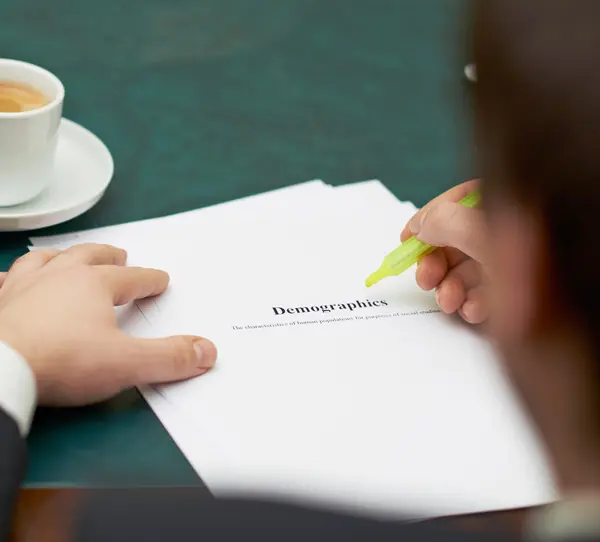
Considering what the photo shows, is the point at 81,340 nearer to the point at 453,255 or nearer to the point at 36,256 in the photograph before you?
the point at 36,256

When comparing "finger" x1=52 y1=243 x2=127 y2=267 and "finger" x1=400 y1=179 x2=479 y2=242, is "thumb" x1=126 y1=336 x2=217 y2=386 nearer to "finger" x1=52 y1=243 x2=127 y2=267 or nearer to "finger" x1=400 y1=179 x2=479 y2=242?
"finger" x1=52 y1=243 x2=127 y2=267

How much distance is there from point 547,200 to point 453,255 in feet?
1.70

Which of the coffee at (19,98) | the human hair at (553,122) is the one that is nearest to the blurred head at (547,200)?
the human hair at (553,122)

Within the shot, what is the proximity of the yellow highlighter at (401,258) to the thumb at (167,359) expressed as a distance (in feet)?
0.68

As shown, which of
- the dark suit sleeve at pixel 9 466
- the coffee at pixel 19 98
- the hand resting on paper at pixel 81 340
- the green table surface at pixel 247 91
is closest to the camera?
the dark suit sleeve at pixel 9 466

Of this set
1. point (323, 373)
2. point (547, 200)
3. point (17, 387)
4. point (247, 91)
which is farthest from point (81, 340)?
point (247, 91)

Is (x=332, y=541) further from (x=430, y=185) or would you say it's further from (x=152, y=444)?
(x=430, y=185)

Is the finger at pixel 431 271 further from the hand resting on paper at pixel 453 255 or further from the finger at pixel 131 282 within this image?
the finger at pixel 131 282

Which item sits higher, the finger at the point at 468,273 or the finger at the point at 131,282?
the finger at the point at 468,273

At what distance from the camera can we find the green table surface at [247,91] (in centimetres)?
105

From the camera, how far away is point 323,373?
770mm

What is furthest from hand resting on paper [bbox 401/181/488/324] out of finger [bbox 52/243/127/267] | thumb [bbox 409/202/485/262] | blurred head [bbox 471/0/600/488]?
blurred head [bbox 471/0/600/488]

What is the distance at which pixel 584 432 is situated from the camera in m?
0.40

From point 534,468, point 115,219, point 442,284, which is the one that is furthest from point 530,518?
point 115,219
